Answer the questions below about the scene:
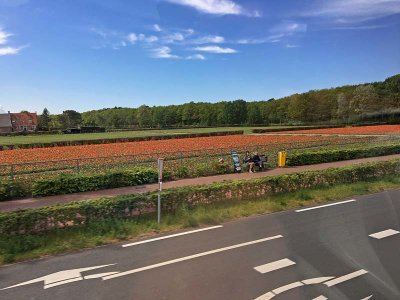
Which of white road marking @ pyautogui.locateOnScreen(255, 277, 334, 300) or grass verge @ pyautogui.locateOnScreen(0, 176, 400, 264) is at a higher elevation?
white road marking @ pyautogui.locateOnScreen(255, 277, 334, 300)

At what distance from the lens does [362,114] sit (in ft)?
44.7

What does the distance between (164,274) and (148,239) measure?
2212mm

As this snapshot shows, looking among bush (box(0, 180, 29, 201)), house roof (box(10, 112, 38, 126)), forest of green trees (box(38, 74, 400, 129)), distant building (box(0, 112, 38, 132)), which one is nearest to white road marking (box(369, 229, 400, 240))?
forest of green trees (box(38, 74, 400, 129))

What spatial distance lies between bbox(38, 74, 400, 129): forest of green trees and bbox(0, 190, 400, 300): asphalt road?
15.9 feet

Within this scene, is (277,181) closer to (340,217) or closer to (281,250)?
(340,217)

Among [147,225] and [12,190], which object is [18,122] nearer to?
[12,190]

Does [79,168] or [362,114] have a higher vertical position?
[362,114]

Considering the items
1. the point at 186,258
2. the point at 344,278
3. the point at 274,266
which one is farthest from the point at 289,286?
the point at 186,258

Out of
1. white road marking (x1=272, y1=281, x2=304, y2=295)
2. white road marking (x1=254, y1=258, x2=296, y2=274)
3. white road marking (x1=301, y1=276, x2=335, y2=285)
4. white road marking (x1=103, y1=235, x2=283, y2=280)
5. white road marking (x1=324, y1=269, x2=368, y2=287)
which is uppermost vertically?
white road marking (x1=324, y1=269, x2=368, y2=287)

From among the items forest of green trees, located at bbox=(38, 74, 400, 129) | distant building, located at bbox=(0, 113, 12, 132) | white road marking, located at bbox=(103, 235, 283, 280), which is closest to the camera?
white road marking, located at bbox=(103, 235, 283, 280)

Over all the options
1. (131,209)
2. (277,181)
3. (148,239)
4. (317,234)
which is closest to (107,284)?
(148,239)

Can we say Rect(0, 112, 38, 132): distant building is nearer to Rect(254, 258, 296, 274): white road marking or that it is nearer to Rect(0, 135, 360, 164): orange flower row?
Rect(0, 135, 360, 164): orange flower row

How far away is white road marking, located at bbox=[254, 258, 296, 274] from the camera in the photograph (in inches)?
243

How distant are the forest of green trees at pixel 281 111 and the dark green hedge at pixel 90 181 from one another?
9.63 m
